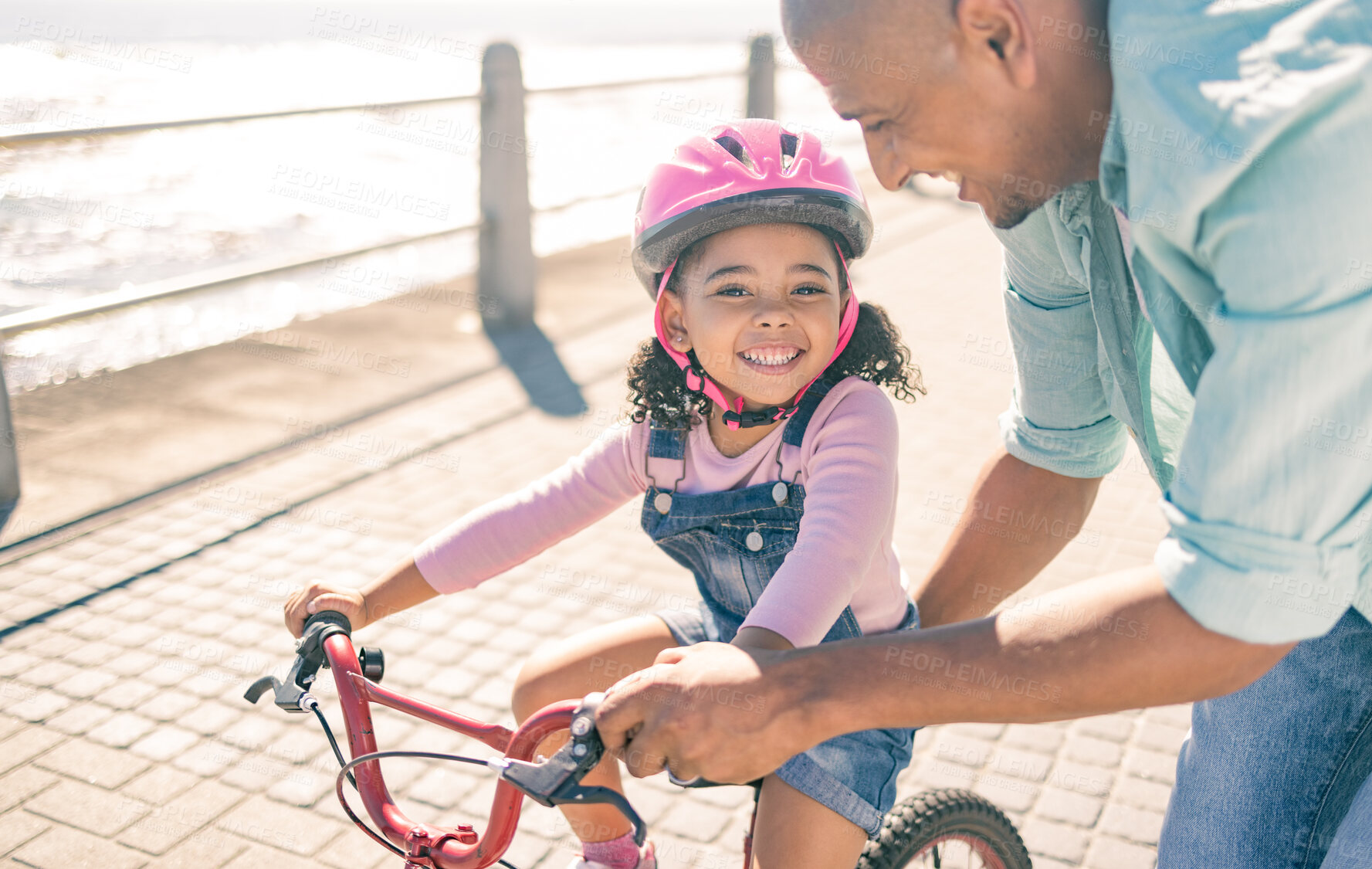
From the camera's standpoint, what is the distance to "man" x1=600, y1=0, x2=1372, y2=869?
1.24 m

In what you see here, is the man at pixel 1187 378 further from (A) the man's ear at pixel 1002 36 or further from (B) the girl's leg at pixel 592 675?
(B) the girl's leg at pixel 592 675

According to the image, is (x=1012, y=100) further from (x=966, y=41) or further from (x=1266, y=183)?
(x=1266, y=183)

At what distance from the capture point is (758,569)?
90.7 inches

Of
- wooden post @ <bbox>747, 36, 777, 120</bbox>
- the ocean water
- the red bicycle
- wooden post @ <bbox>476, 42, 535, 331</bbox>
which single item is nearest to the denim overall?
the red bicycle

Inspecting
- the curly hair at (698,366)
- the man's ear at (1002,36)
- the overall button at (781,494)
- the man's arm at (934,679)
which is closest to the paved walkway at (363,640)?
the man's arm at (934,679)

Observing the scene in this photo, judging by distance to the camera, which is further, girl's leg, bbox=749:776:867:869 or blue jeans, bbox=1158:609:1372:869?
girl's leg, bbox=749:776:867:869

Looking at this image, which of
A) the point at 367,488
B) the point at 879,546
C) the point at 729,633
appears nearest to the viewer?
the point at 879,546

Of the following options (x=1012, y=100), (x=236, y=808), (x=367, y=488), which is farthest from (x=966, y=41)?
(x=367, y=488)

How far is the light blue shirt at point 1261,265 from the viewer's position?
1.23 m

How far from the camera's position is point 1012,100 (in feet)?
4.95

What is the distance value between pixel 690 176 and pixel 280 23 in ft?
276

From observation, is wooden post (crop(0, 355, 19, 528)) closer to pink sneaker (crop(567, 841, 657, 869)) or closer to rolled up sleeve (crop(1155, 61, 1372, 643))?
pink sneaker (crop(567, 841, 657, 869))

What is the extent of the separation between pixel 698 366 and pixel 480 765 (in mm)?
928

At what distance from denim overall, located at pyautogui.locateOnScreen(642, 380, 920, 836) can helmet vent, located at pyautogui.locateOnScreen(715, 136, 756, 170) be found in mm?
466
